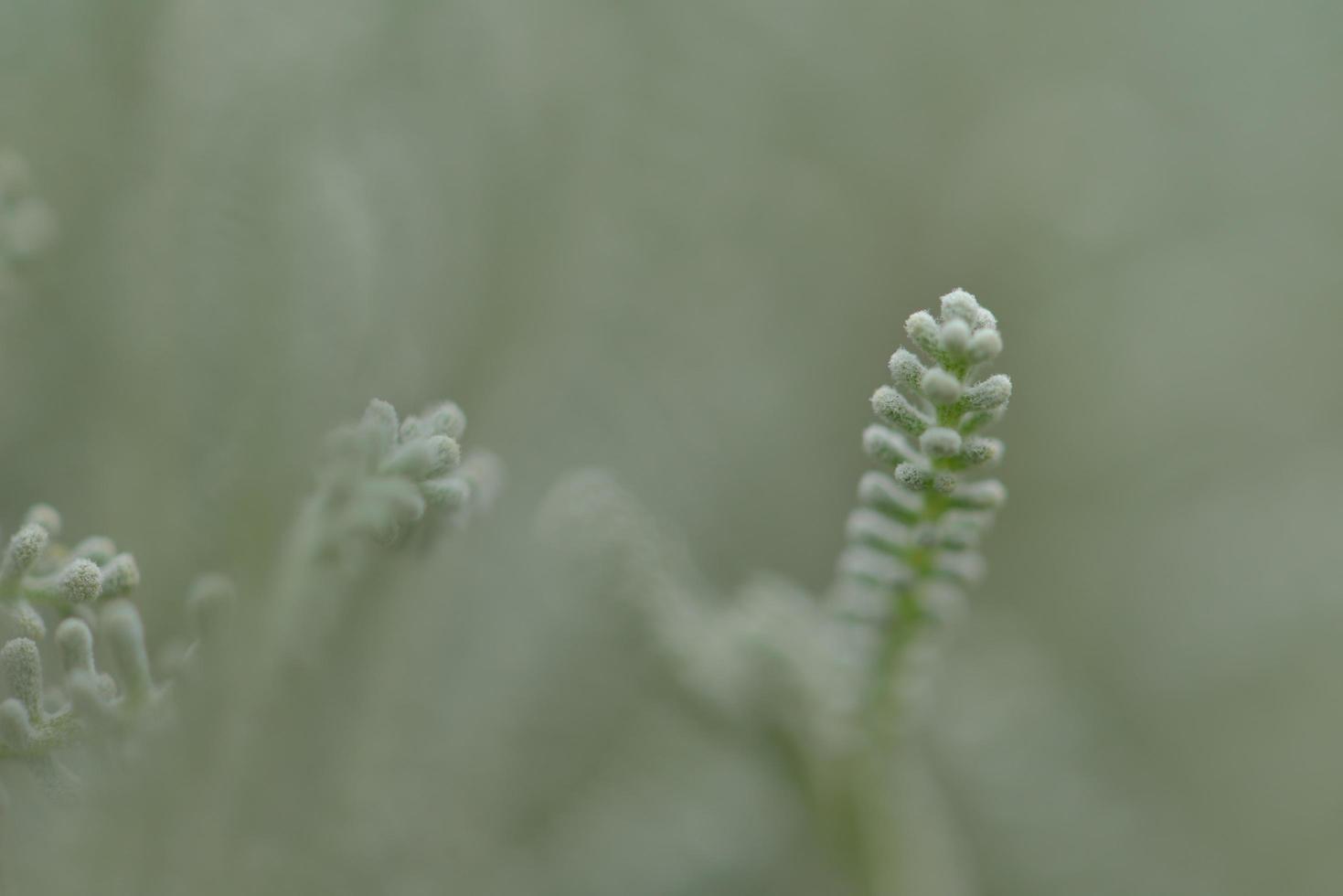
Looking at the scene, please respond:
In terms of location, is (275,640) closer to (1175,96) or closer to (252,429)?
(252,429)

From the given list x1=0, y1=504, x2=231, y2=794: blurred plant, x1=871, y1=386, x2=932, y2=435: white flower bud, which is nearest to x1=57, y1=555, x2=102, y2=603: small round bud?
x1=0, y1=504, x2=231, y2=794: blurred plant

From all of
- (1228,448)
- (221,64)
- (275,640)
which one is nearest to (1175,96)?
(1228,448)

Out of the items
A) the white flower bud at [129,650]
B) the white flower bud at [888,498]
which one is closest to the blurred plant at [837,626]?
the white flower bud at [888,498]

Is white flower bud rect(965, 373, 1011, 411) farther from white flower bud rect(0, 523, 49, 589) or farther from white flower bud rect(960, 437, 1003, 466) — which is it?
white flower bud rect(0, 523, 49, 589)

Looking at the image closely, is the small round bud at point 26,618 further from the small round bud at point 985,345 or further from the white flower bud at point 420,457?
the small round bud at point 985,345

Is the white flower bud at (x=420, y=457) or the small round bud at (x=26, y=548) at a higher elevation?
the white flower bud at (x=420, y=457)

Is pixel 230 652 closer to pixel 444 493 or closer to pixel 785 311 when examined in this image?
pixel 444 493

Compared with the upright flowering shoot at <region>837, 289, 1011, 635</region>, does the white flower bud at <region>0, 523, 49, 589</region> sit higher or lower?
lower

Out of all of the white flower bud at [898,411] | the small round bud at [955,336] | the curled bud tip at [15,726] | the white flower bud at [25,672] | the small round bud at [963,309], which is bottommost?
the curled bud tip at [15,726]
